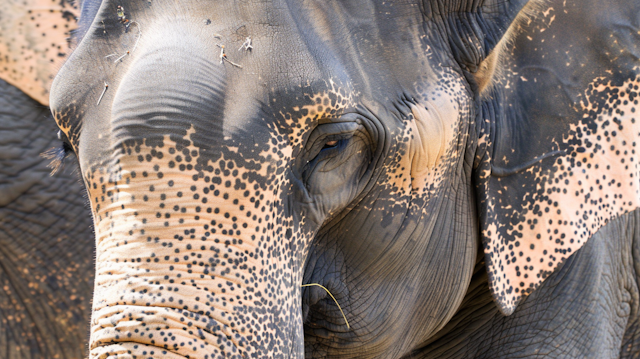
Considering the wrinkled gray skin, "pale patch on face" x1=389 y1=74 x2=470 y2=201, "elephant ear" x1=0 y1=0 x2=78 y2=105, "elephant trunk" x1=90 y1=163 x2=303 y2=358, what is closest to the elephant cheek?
"elephant trunk" x1=90 y1=163 x2=303 y2=358

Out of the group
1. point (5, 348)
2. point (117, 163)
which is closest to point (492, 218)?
point (117, 163)

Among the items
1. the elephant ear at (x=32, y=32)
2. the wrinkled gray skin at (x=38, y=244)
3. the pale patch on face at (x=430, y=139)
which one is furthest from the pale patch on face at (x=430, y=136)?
the wrinkled gray skin at (x=38, y=244)

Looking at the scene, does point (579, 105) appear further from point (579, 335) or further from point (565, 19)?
point (579, 335)

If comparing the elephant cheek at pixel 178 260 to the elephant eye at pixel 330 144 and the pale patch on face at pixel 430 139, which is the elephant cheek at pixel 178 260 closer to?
the elephant eye at pixel 330 144

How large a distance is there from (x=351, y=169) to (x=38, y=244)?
1.68 metres

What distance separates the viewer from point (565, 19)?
162cm

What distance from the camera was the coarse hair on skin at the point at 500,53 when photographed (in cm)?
160

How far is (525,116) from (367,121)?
1.66 ft

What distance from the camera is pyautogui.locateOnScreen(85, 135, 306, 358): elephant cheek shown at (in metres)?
1.10

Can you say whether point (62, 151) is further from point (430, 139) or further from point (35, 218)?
point (35, 218)

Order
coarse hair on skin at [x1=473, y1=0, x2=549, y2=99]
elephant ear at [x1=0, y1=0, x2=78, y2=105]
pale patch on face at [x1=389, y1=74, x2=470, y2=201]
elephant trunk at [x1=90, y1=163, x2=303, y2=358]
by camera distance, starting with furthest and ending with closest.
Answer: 1. elephant ear at [x1=0, y1=0, x2=78, y2=105]
2. coarse hair on skin at [x1=473, y1=0, x2=549, y2=99]
3. pale patch on face at [x1=389, y1=74, x2=470, y2=201]
4. elephant trunk at [x1=90, y1=163, x2=303, y2=358]

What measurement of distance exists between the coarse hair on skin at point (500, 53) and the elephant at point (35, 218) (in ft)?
4.87

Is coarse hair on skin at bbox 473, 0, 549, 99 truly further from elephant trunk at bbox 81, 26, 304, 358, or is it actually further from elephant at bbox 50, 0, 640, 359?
elephant trunk at bbox 81, 26, 304, 358

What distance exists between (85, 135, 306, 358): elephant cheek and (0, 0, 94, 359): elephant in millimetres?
1470
